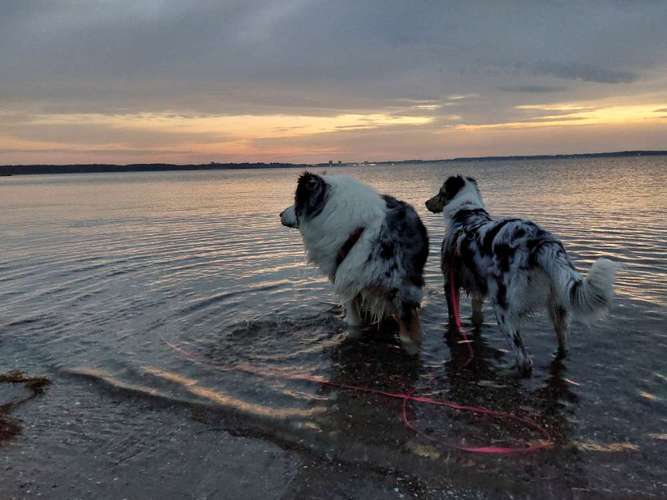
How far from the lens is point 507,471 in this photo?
3.48m

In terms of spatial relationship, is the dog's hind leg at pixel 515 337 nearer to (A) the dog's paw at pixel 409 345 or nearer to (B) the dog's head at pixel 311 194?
(A) the dog's paw at pixel 409 345

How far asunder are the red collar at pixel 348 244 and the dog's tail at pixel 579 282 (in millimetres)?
2039

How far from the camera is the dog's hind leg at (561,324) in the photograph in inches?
204

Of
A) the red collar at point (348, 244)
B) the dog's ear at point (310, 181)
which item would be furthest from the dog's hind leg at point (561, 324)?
the dog's ear at point (310, 181)

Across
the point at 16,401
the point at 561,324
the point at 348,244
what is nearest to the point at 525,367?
the point at 561,324

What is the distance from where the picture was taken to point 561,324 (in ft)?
17.6

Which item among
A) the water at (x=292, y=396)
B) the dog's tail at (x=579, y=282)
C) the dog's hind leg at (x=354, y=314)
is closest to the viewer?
the water at (x=292, y=396)

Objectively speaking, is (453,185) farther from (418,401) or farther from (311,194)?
(418,401)

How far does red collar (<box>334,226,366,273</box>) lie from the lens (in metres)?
5.70

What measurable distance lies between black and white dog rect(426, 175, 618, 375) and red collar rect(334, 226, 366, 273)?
121cm

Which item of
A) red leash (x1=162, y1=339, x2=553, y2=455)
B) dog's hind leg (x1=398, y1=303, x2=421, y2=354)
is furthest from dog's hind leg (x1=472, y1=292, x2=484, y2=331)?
red leash (x1=162, y1=339, x2=553, y2=455)

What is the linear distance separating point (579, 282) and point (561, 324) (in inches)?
51.0

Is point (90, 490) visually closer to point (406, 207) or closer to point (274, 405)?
point (274, 405)

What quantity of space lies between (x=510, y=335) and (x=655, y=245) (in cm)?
841
